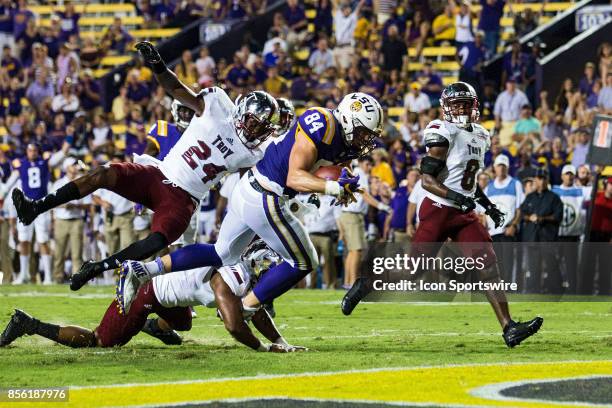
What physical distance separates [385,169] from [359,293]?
7.44m

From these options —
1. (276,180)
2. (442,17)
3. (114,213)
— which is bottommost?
(114,213)

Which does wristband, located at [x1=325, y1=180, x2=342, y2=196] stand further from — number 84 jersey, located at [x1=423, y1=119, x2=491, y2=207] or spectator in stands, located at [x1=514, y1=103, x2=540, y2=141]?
spectator in stands, located at [x1=514, y1=103, x2=540, y2=141]

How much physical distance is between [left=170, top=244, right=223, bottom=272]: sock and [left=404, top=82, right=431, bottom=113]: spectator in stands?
34.0 feet

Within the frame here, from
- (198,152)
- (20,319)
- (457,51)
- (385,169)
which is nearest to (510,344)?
(198,152)

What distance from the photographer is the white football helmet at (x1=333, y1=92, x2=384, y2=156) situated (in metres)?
8.65

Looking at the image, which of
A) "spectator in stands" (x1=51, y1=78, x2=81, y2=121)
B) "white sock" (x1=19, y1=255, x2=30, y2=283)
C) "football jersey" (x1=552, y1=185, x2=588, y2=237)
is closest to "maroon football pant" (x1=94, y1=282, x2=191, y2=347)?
"football jersey" (x1=552, y1=185, x2=588, y2=237)

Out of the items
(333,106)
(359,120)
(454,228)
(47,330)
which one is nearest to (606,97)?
(333,106)

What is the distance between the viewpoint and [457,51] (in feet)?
66.5

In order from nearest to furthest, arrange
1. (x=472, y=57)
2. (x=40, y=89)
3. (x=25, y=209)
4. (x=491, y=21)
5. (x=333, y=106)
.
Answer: (x=25, y=209) → (x=333, y=106) → (x=472, y=57) → (x=491, y=21) → (x=40, y=89)

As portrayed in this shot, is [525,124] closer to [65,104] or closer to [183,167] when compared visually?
[65,104]

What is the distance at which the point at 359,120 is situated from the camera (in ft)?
28.4

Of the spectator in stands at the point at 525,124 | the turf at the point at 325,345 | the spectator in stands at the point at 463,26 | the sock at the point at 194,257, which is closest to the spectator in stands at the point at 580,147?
the spectator in stands at the point at 525,124

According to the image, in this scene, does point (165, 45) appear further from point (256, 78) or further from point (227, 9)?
point (256, 78)

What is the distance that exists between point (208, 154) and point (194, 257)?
105cm
